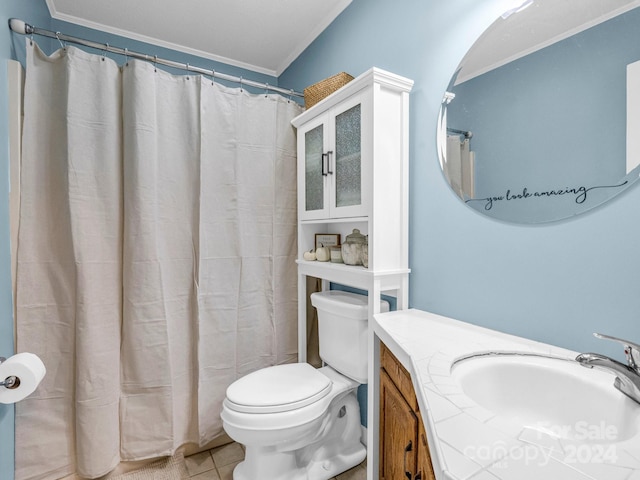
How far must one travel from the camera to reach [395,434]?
40.6 inches

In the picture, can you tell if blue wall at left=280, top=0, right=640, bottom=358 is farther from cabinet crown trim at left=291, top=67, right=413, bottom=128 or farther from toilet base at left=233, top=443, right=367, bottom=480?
toilet base at left=233, top=443, right=367, bottom=480

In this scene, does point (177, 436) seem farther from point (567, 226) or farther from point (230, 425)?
point (567, 226)

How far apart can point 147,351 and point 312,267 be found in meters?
0.94

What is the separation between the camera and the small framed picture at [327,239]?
190 centimetres

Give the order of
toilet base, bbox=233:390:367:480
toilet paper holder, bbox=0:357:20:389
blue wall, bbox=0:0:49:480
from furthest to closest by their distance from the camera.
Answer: toilet base, bbox=233:390:367:480, blue wall, bbox=0:0:49:480, toilet paper holder, bbox=0:357:20:389

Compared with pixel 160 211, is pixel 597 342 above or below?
below

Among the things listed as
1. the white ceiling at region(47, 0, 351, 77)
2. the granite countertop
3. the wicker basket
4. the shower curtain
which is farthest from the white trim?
the granite countertop

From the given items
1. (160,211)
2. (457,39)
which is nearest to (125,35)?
(160,211)

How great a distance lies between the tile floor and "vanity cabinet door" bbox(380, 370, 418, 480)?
1.80 feet

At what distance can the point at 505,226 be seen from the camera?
1098mm

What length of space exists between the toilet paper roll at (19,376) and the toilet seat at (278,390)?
2.31 feet

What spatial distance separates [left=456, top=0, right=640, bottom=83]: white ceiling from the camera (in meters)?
0.87

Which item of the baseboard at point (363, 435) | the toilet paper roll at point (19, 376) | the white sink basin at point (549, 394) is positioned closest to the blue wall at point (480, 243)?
the white sink basin at point (549, 394)

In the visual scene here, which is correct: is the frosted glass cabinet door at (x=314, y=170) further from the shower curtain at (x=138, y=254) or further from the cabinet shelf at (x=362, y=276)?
the cabinet shelf at (x=362, y=276)
